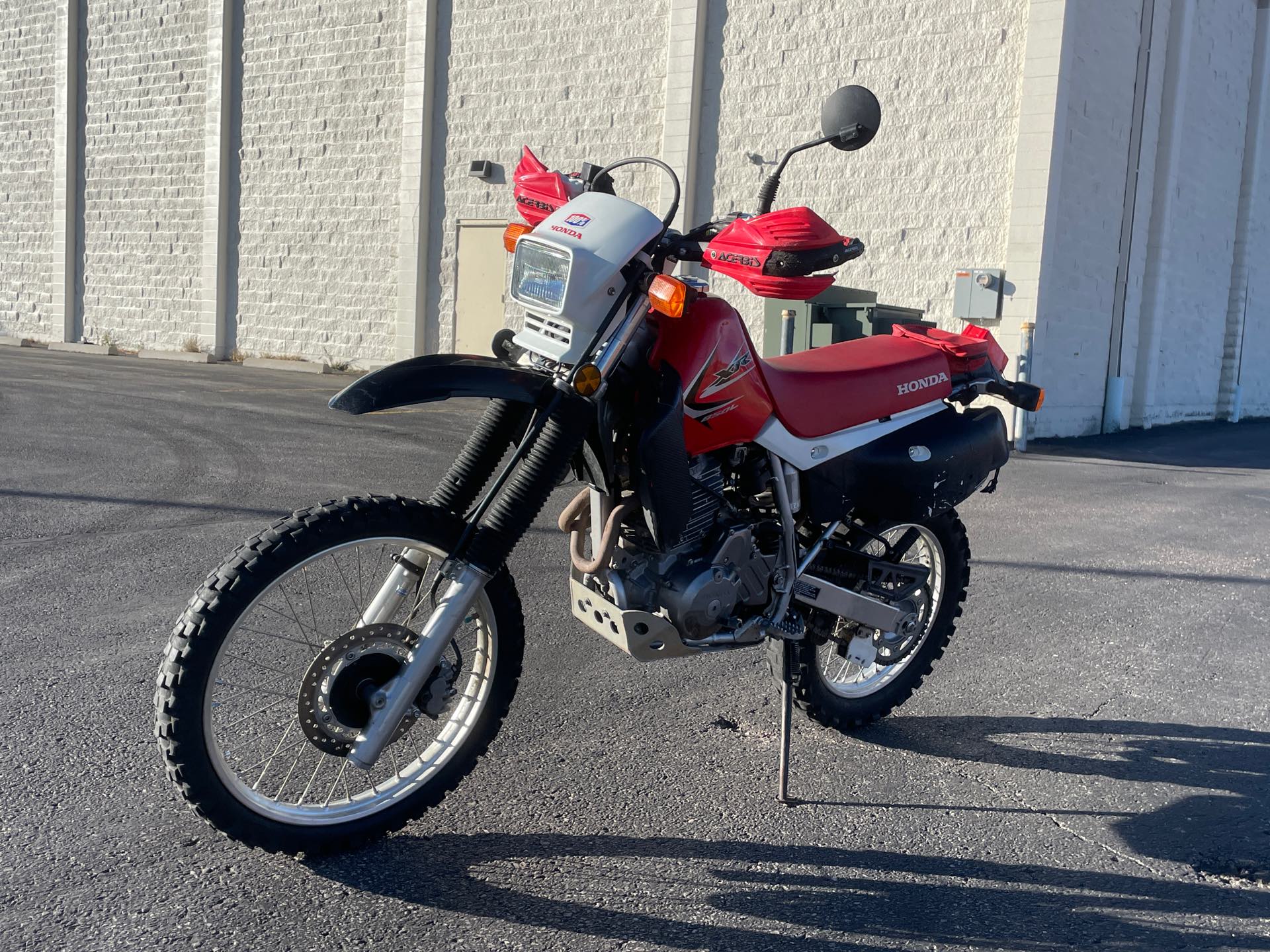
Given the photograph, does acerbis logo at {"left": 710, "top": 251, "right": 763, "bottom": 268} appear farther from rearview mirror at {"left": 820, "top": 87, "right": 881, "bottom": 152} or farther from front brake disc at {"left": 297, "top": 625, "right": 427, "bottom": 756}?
front brake disc at {"left": 297, "top": 625, "right": 427, "bottom": 756}

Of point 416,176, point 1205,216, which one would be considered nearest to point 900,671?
point 416,176

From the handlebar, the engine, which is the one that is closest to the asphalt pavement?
the engine

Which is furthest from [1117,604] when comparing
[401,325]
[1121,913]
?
[401,325]

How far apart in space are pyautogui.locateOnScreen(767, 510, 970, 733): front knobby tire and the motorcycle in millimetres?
107

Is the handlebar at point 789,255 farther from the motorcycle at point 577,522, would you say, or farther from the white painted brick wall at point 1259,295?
the white painted brick wall at point 1259,295

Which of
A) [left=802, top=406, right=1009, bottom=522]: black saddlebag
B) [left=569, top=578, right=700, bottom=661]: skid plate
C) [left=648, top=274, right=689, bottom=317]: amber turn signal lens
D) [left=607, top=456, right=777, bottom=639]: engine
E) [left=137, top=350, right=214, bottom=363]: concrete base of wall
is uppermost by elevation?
[left=648, top=274, right=689, bottom=317]: amber turn signal lens

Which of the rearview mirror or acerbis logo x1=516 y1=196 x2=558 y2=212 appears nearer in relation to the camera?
the rearview mirror

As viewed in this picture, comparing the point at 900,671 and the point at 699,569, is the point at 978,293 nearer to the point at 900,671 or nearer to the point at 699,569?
the point at 900,671

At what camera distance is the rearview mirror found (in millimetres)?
3066

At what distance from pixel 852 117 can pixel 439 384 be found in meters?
1.33

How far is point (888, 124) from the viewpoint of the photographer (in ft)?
51.6

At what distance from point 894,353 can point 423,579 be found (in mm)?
1837

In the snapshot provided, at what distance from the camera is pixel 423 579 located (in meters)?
3.06

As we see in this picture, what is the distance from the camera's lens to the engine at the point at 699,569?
3.18 m
